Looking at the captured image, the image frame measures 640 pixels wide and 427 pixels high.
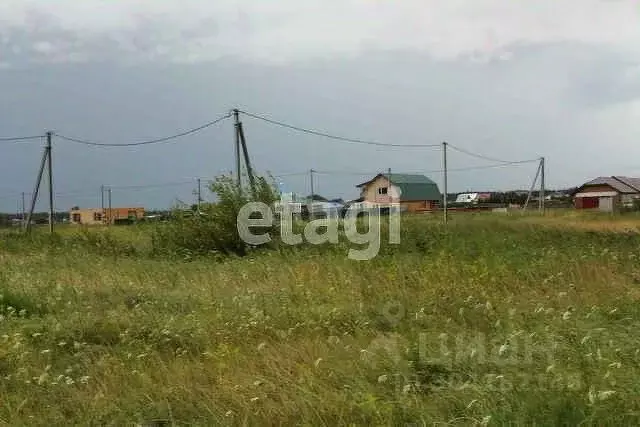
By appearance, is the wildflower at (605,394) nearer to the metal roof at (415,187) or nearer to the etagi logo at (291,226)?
the etagi logo at (291,226)

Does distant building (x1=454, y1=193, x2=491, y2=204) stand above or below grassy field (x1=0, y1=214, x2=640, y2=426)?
above

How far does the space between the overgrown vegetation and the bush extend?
13.0 feet

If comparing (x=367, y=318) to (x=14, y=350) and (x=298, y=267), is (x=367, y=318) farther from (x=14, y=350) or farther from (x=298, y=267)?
(x=298, y=267)

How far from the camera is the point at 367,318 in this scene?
5.84 metres

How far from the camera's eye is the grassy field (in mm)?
3418

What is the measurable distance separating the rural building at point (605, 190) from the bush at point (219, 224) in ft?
130

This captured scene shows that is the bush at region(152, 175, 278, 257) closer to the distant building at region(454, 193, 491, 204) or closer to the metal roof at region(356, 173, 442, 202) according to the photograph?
the metal roof at region(356, 173, 442, 202)

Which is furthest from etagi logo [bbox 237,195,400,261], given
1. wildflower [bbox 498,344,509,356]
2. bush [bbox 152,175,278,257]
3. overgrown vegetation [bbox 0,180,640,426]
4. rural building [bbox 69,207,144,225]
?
rural building [bbox 69,207,144,225]

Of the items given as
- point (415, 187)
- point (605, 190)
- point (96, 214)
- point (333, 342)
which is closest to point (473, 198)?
point (605, 190)

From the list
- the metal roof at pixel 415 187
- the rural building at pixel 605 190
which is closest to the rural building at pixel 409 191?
the metal roof at pixel 415 187

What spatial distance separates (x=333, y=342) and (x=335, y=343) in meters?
0.04

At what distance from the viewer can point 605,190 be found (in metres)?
50.8

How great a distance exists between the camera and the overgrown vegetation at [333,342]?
343 centimetres

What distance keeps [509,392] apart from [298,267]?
6332mm
